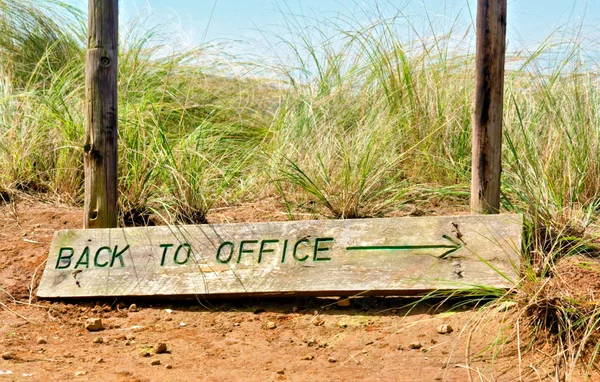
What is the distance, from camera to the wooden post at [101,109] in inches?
188

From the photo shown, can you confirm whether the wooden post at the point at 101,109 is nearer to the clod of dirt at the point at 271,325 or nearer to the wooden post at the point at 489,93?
the clod of dirt at the point at 271,325

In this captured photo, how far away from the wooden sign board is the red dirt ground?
11cm

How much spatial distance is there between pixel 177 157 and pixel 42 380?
2240 mm

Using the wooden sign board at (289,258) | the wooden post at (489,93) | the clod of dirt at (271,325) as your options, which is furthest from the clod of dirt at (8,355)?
the wooden post at (489,93)

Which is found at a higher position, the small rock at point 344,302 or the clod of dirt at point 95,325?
the small rock at point 344,302

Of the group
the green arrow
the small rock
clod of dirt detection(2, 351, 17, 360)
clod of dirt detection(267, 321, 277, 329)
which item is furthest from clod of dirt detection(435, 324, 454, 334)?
clod of dirt detection(2, 351, 17, 360)

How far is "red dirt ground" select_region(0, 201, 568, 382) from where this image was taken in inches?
133

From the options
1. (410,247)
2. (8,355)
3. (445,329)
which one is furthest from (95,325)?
(445,329)

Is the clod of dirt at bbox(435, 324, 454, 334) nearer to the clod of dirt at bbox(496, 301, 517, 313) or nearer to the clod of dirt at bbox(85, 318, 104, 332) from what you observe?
the clod of dirt at bbox(496, 301, 517, 313)

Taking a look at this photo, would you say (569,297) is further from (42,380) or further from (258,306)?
(42,380)

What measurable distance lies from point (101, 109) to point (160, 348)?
1.64 meters

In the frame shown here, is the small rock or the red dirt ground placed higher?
the small rock

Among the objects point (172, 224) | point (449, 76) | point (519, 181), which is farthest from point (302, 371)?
point (449, 76)

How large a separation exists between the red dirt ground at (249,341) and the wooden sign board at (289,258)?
113 millimetres
